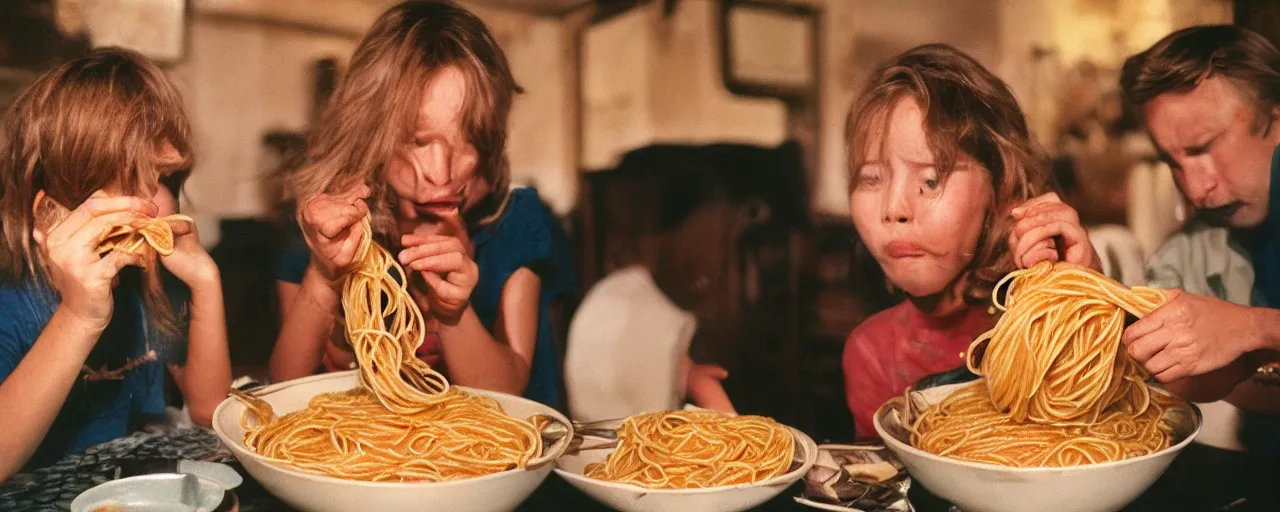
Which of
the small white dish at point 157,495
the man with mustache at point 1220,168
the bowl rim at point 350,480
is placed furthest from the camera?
the man with mustache at point 1220,168

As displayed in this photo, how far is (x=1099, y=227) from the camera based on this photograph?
119 inches

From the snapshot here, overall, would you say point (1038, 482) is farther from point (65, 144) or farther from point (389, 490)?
point (65, 144)

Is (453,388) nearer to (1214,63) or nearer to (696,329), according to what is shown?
(696,329)

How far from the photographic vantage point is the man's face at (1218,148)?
9.59 feet

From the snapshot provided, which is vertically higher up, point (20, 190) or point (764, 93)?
point (764, 93)

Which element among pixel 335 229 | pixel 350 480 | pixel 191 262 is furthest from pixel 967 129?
pixel 191 262

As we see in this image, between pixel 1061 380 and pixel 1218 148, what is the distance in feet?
3.44

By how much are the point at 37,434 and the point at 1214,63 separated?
3.52m

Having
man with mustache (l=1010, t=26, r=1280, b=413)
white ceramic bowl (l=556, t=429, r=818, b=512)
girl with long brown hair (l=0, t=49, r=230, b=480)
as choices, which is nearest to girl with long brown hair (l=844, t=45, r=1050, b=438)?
man with mustache (l=1010, t=26, r=1280, b=413)

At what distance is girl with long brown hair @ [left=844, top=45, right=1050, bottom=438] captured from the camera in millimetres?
2834

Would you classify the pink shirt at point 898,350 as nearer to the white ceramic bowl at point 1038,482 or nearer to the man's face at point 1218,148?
the white ceramic bowl at point 1038,482

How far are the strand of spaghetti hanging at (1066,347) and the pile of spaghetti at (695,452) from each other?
2.02 ft

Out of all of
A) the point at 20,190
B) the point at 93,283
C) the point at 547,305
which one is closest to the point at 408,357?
the point at 547,305

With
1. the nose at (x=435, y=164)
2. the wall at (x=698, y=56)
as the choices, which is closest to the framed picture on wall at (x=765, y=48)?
the wall at (x=698, y=56)
